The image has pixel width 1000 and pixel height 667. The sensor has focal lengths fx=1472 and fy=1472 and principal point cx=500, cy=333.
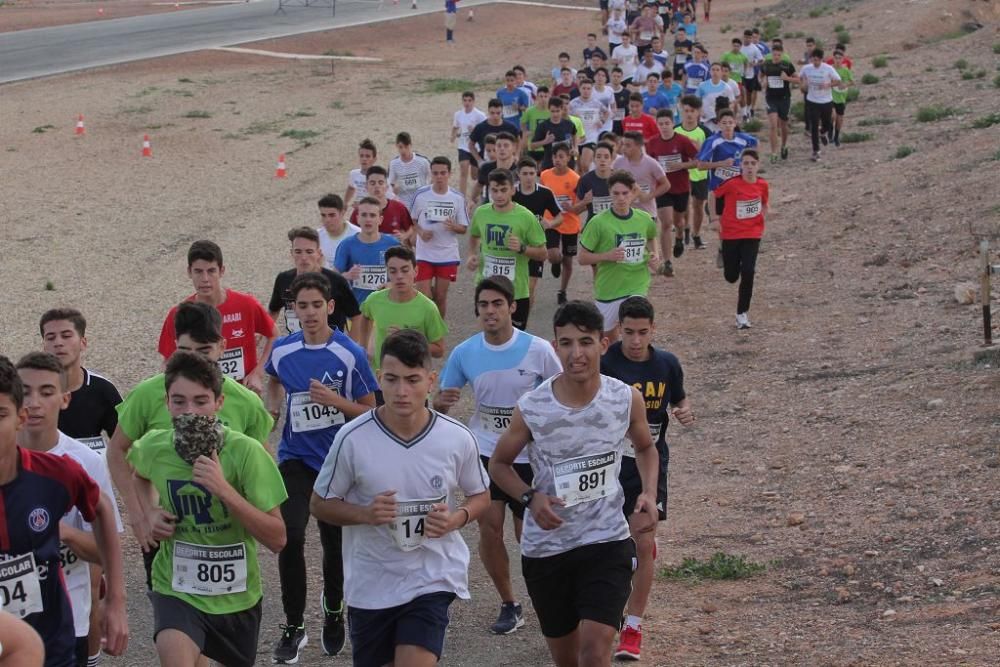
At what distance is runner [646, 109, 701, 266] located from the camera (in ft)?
60.1

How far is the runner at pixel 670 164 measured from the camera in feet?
60.1

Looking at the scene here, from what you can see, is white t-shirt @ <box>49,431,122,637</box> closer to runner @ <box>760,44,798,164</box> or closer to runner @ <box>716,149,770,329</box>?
runner @ <box>716,149,770,329</box>

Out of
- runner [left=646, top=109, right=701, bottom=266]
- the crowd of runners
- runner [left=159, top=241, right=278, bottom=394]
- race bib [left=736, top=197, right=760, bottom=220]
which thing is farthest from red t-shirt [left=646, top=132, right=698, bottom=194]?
runner [left=159, top=241, right=278, bottom=394]

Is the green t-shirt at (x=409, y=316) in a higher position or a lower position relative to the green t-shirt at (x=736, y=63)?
higher

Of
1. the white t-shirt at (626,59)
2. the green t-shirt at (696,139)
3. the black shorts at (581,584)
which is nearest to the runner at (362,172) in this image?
the green t-shirt at (696,139)

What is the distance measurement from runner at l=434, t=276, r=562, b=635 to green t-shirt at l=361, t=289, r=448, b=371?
1851 millimetres

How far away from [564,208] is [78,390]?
9.55m

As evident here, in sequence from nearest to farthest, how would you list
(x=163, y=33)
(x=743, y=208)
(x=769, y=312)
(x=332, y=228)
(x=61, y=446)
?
(x=61, y=446), (x=332, y=228), (x=743, y=208), (x=769, y=312), (x=163, y=33)

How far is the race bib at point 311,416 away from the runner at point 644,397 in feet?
4.93

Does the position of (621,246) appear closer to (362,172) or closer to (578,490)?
(362,172)

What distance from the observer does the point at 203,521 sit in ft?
19.6

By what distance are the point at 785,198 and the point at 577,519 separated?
1779 centimetres

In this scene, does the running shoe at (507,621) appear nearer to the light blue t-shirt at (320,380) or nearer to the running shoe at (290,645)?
the running shoe at (290,645)

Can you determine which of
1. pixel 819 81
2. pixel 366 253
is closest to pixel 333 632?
pixel 366 253
